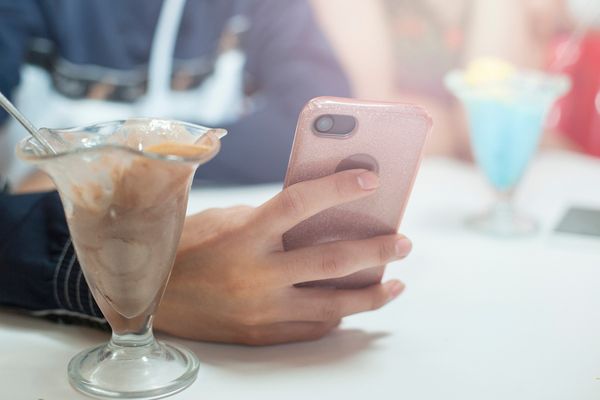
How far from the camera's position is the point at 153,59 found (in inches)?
50.3

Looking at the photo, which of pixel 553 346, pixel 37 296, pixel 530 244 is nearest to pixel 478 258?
pixel 530 244

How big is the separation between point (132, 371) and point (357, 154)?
0.23 m

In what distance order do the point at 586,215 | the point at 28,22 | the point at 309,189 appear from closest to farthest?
the point at 309,189 → the point at 586,215 → the point at 28,22

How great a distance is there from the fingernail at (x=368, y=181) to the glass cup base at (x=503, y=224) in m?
0.41

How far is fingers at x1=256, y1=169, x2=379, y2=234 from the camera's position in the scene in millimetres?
588

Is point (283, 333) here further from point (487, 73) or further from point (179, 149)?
point (487, 73)

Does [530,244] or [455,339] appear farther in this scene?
[530,244]

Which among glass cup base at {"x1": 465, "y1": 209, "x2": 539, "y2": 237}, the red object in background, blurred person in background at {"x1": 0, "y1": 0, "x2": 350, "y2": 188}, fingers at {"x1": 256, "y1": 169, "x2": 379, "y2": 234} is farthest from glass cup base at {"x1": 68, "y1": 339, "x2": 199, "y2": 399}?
the red object in background

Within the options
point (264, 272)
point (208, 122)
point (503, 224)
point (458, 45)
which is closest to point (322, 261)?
point (264, 272)

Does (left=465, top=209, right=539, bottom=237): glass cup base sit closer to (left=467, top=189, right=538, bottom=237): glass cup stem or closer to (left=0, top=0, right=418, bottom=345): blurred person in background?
(left=467, top=189, right=538, bottom=237): glass cup stem

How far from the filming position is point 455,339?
0.67m

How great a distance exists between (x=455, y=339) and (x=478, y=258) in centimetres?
23

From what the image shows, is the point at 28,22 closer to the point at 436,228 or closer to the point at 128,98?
the point at 128,98

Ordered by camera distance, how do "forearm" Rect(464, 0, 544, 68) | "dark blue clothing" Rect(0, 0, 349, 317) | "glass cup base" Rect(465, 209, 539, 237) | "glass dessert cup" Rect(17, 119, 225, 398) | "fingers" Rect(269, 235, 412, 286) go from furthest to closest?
1. "forearm" Rect(464, 0, 544, 68)
2. "dark blue clothing" Rect(0, 0, 349, 317)
3. "glass cup base" Rect(465, 209, 539, 237)
4. "fingers" Rect(269, 235, 412, 286)
5. "glass dessert cup" Rect(17, 119, 225, 398)
